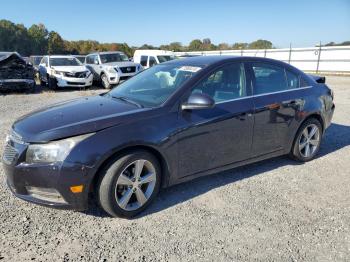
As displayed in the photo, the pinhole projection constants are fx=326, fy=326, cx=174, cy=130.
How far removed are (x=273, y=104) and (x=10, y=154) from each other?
10.5 feet

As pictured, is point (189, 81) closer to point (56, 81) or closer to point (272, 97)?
point (272, 97)

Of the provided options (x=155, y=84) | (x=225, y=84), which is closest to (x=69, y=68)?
(x=155, y=84)

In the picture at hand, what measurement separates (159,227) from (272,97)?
2338 mm

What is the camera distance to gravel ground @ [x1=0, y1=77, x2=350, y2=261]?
2.84 m

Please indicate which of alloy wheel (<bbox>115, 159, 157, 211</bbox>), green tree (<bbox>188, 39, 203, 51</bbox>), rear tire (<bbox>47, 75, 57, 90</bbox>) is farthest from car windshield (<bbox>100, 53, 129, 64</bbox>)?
green tree (<bbox>188, 39, 203, 51</bbox>)

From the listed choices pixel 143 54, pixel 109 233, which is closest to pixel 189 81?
pixel 109 233

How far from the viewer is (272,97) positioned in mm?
4383

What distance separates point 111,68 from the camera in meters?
15.3

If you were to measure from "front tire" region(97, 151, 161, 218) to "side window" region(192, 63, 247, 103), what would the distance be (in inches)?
41.0

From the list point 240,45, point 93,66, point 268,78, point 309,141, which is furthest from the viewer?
point 240,45

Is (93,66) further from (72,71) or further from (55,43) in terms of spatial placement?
(55,43)

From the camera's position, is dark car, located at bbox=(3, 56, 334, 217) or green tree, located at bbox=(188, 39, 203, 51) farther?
green tree, located at bbox=(188, 39, 203, 51)

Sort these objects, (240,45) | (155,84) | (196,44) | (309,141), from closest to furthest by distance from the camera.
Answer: (155,84)
(309,141)
(240,45)
(196,44)

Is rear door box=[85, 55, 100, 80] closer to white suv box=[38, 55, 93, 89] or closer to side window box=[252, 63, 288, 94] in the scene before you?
white suv box=[38, 55, 93, 89]
